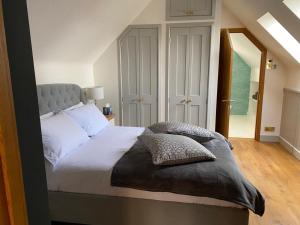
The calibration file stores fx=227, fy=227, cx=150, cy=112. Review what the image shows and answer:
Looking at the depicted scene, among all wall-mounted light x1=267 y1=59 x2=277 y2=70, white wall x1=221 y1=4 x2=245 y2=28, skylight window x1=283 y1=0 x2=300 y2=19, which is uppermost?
white wall x1=221 y1=4 x2=245 y2=28

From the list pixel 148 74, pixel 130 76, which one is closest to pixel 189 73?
pixel 148 74

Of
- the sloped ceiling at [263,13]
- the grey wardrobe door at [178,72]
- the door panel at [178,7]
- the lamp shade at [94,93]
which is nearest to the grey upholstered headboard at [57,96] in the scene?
the lamp shade at [94,93]

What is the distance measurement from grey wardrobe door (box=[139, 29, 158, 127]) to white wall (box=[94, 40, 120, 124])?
0.48 metres

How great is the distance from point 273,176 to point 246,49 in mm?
3496

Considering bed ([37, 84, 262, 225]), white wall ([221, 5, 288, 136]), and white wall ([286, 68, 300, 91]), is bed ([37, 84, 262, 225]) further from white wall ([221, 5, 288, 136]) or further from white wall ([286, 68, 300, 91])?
white wall ([221, 5, 288, 136])

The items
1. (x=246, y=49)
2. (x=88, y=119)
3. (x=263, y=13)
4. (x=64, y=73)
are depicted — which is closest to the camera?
(x=88, y=119)

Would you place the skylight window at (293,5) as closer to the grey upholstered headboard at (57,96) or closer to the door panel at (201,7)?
the door panel at (201,7)

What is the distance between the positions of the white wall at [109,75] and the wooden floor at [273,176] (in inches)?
91.4

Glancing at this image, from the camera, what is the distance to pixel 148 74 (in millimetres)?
4012

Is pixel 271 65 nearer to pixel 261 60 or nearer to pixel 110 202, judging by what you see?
pixel 261 60

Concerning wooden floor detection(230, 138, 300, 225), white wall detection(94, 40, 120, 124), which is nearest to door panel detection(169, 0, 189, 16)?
white wall detection(94, 40, 120, 124)

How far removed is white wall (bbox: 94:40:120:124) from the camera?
409cm

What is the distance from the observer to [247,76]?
6.48 m

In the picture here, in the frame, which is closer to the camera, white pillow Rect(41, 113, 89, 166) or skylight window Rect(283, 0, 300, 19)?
white pillow Rect(41, 113, 89, 166)
